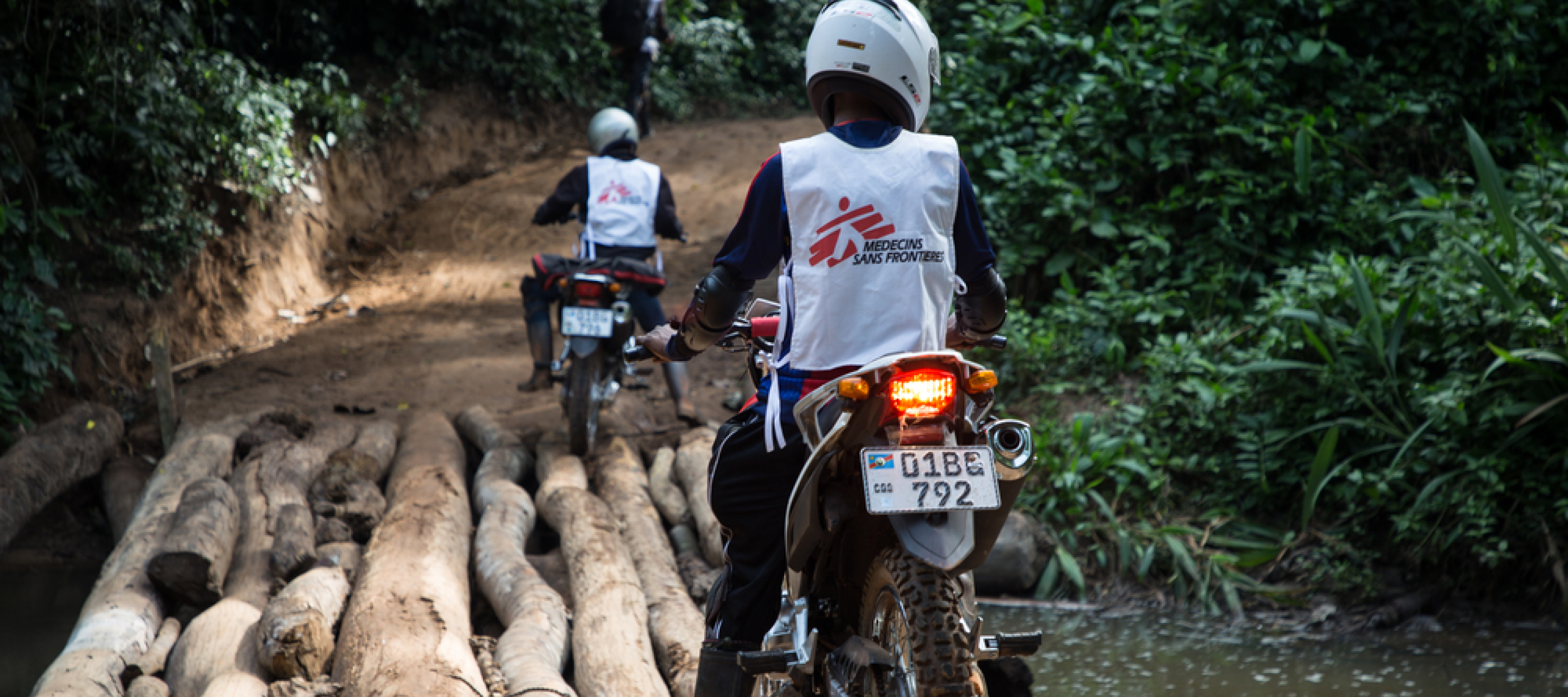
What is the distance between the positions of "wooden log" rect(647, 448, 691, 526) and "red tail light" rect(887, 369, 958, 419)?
11.2 ft

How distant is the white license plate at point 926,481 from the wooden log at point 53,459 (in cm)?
487

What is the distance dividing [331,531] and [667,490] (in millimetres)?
1637

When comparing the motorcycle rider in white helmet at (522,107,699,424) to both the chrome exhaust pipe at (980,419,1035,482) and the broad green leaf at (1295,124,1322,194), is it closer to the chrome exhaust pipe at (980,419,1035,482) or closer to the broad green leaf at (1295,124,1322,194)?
the broad green leaf at (1295,124,1322,194)

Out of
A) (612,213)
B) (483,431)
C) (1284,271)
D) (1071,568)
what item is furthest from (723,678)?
(1284,271)

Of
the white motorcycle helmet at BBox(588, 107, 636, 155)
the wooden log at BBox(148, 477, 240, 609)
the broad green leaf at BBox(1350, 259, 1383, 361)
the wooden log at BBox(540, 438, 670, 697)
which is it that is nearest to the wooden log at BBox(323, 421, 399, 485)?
the wooden log at BBox(148, 477, 240, 609)

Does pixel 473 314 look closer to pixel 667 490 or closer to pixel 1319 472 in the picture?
pixel 667 490

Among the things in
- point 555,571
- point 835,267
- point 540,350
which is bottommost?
point 555,571

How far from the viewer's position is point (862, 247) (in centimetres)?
225

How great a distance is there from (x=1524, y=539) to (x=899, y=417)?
13.1ft

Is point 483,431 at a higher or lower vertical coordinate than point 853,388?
lower

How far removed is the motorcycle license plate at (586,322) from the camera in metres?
5.81

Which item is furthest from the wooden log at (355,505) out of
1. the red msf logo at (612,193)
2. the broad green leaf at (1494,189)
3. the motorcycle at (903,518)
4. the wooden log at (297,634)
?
the broad green leaf at (1494,189)

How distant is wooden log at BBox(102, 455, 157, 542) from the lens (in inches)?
216

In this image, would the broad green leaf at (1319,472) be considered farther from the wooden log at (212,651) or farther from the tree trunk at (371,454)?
the tree trunk at (371,454)
